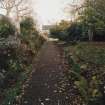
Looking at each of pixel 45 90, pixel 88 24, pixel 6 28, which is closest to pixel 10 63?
pixel 45 90

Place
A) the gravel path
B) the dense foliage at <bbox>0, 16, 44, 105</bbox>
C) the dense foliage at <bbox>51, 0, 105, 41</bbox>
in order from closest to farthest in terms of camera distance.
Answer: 1. the gravel path
2. the dense foliage at <bbox>0, 16, 44, 105</bbox>
3. the dense foliage at <bbox>51, 0, 105, 41</bbox>

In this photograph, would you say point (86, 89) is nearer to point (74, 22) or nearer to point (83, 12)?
point (83, 12)

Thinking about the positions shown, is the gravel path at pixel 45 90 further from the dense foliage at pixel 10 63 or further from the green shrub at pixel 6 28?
the green shrub at pixel 6 28

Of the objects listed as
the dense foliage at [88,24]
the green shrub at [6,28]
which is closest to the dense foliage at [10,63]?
the green shrub at [6,28]

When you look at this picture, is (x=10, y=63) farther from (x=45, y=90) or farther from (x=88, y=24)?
(x=88, y=24)

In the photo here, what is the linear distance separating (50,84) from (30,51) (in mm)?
7379

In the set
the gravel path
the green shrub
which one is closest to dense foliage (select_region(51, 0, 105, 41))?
the green shrub

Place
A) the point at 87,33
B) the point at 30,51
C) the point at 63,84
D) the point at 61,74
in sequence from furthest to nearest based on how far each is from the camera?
the point at 87,33
the point at 30,51
the point at 61,74
the point at 63,84

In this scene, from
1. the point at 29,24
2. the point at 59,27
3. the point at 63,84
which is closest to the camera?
the point at 63,84

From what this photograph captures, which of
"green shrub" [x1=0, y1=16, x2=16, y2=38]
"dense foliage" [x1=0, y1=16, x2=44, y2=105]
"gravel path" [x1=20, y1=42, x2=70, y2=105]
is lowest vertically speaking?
"gravel path" [x1=20, y1=42, x2=70, y2=105]

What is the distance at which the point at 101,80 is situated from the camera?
9.03 metres

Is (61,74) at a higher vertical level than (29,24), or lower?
lower

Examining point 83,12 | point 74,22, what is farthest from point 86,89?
point 74,22

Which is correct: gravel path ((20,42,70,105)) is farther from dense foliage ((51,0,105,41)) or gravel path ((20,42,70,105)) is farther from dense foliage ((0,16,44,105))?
dense foliage ((51,0,105,41))
